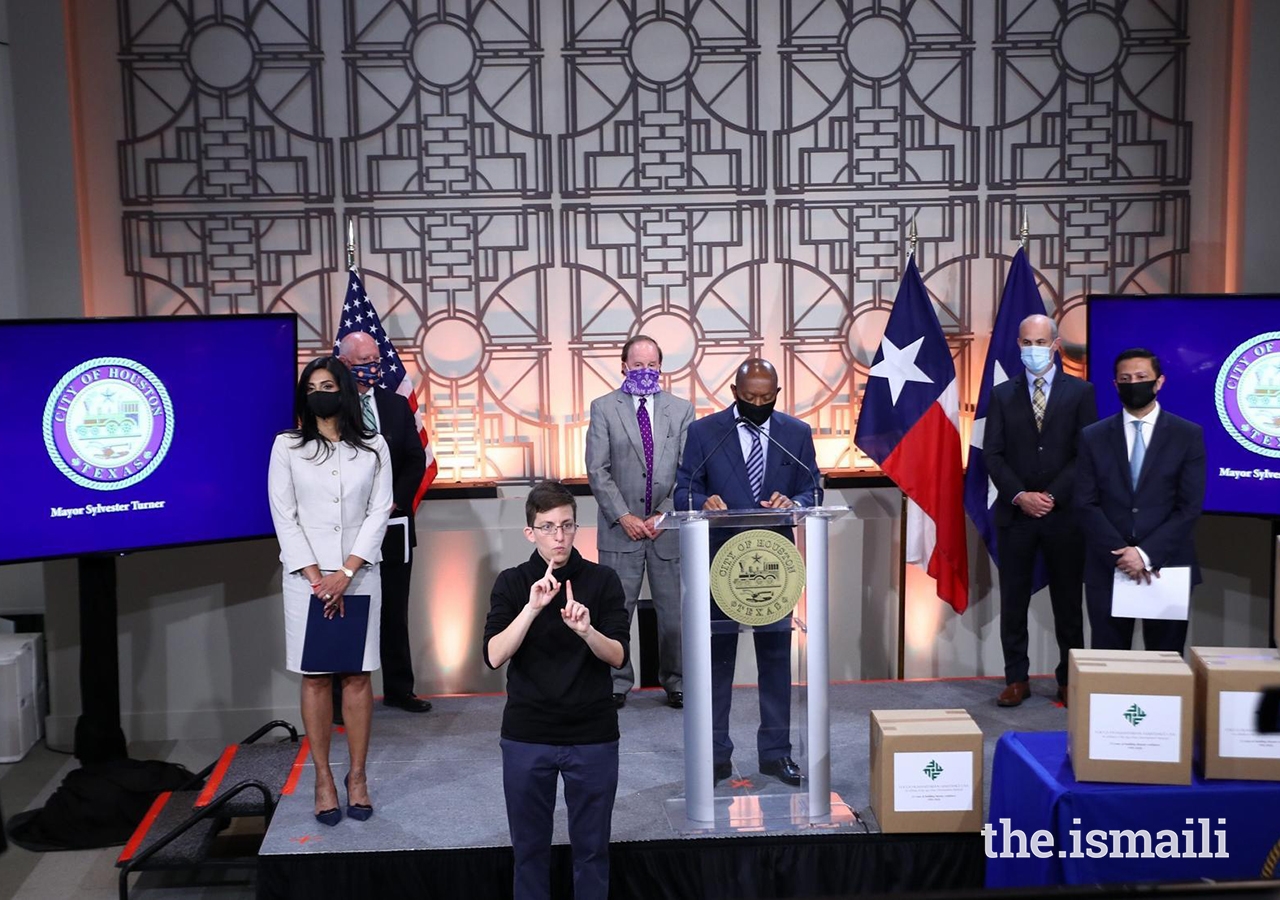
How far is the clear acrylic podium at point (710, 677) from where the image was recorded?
3.98 m

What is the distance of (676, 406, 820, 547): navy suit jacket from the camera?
4590 millimetres

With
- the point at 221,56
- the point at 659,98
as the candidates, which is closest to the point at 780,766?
the point at 659,98

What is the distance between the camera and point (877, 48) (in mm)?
6219

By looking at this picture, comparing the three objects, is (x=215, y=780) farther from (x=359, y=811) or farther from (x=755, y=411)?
(x=755, y=411)

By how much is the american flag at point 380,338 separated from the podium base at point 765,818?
2268 mm

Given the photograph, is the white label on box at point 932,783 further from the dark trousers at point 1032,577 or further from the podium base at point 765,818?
the dark trousers at point 1032,577

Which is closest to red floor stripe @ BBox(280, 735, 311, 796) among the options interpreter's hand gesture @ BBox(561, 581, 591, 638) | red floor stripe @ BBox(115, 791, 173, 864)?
red floor stripe @ BBox(115, 791, 173, 864)

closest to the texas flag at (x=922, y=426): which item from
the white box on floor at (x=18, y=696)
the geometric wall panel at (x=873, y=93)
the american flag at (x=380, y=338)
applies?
the geometric wall panel at (x=873, y=93)

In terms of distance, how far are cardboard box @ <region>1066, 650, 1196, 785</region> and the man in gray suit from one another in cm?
209

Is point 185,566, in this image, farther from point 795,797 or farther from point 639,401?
point 795,797

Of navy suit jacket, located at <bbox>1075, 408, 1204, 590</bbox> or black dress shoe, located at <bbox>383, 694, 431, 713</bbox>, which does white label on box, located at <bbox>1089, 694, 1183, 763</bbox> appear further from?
black dress shoe, located at <bbox>383, 694, 431, 713</bbox>

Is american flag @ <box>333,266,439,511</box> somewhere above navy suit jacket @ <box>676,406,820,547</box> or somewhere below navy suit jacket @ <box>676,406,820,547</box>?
above

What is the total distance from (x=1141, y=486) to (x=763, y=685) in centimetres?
165

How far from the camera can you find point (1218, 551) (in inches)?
247
